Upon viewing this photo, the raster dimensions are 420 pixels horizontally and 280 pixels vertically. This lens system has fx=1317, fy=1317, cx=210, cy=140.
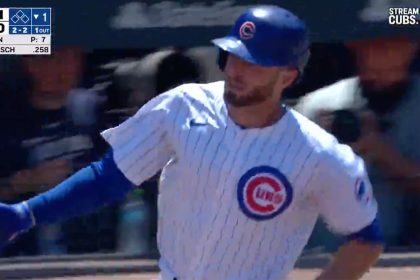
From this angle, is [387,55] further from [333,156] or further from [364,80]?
[333,156]

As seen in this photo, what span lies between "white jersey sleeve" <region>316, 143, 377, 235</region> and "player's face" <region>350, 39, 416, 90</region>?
4.76 metres

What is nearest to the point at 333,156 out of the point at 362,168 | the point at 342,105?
the point at 362,168

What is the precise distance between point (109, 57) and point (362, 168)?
5.03 m

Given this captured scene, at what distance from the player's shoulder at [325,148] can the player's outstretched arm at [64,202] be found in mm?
509

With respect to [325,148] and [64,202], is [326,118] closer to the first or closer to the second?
[325,148]

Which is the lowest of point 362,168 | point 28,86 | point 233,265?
point 28,86

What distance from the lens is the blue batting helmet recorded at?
3.37 meters

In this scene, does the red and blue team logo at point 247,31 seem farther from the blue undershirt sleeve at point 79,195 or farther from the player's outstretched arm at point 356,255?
the player's outstretched arm at point 356,255

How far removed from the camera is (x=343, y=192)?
343cm

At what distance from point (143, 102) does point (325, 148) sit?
16.1 ft

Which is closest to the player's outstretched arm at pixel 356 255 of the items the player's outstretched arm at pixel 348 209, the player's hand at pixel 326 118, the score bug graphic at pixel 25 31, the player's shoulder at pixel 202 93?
the player's outstretched arm at pixel 348 209

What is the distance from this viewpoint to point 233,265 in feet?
11.3

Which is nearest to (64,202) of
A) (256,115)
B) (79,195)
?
(79,195)

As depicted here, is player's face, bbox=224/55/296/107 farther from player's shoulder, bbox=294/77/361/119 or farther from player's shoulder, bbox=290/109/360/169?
player's shoulder, bbox=294/77/361/119
